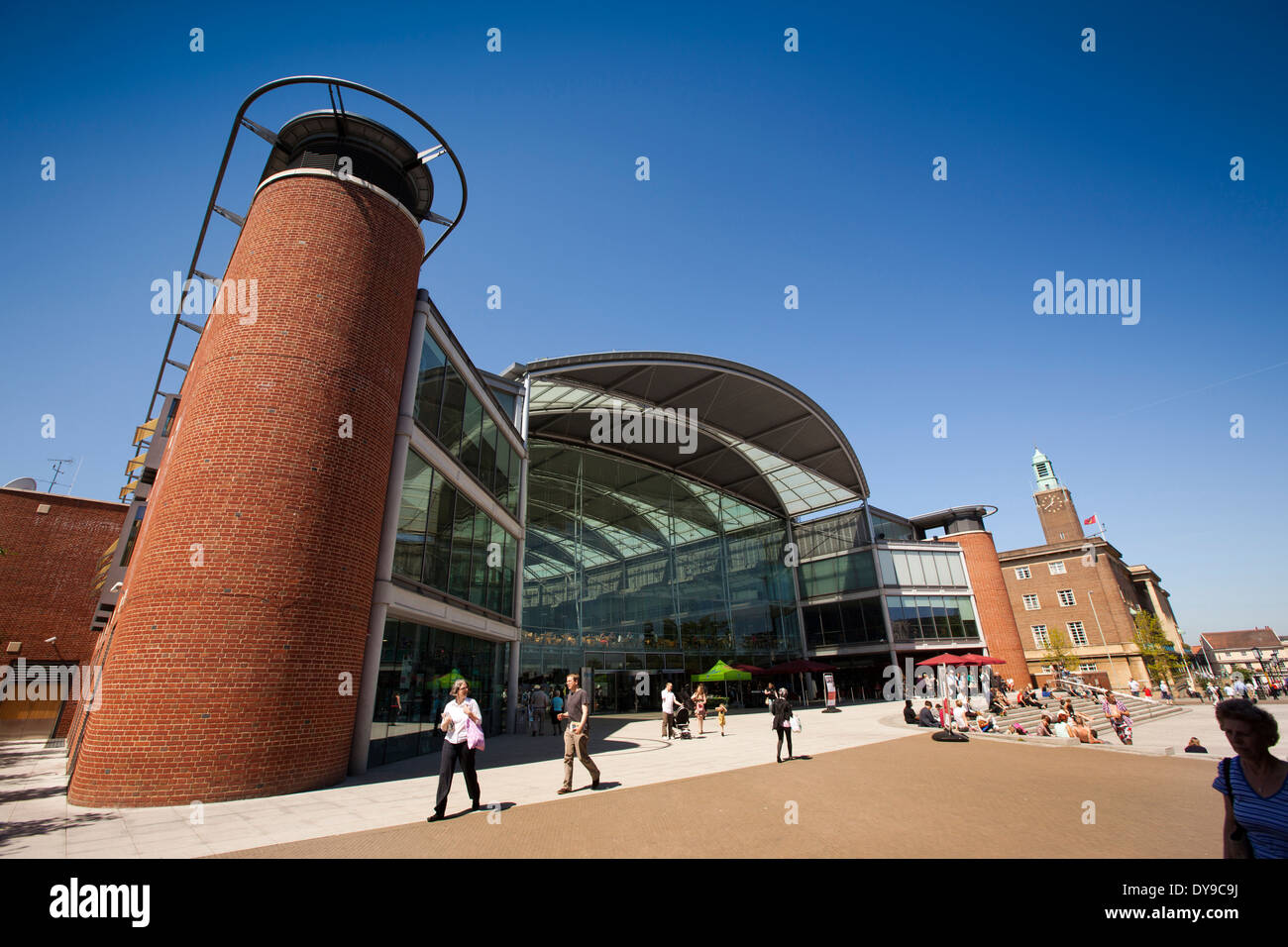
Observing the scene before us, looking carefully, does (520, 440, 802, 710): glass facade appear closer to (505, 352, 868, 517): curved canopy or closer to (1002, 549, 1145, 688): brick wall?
(505, 352, 868, 517): curved canopy

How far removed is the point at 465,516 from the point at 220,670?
832 cm

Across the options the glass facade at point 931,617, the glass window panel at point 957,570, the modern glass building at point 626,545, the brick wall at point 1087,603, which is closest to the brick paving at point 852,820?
the modern glass building at point 626,545

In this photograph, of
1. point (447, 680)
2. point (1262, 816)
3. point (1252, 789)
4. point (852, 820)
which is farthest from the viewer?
point (447, 680)

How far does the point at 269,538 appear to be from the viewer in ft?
30.2

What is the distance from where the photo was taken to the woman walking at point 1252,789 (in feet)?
8.91

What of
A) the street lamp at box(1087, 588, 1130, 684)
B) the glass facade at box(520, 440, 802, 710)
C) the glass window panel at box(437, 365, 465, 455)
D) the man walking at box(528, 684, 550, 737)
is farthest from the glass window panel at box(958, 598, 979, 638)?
the glass window panel at box(437, 365, 465, 455)

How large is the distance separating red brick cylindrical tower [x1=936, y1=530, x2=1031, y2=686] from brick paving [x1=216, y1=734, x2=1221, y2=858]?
101 feet

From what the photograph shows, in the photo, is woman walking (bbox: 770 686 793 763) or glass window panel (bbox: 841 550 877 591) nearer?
woman walking (bbox: 770 686 793 763)

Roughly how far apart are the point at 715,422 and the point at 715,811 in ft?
84.6

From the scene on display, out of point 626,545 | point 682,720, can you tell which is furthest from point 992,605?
point 682,720

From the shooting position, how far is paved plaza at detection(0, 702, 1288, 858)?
18.7ft

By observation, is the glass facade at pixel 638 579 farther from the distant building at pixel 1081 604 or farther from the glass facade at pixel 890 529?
the distant building at pixel 1081 604

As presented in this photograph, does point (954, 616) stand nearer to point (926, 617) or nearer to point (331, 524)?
point (926, 617)
